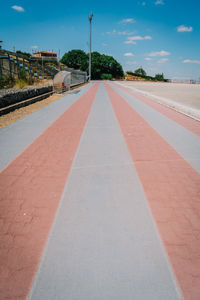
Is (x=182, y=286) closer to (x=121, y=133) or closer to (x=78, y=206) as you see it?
(x=78, y=206)

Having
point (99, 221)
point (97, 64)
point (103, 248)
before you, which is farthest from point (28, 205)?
point (97, 64)

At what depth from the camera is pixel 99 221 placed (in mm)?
2605

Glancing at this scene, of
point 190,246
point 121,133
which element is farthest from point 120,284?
point 121,133

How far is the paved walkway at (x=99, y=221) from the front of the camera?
1.86 meters

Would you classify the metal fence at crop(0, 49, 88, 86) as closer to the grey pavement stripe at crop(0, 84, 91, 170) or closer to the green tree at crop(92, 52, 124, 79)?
the grey pavement stripe at crop(0, 84, 91, 170)

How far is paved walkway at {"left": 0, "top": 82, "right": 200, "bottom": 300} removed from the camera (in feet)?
6.10

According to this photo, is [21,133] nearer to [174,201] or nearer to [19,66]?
[174,201]

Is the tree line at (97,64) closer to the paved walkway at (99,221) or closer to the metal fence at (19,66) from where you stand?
the metal fence at (19,66)

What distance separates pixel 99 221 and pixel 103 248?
435 mm

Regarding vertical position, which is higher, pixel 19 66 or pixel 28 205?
pixel 19 66

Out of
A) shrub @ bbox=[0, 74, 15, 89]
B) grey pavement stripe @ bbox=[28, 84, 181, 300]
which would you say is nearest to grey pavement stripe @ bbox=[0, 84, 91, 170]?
grey pavement stripe @ bbox=[28, 84, 181, 300]

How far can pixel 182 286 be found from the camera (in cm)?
183

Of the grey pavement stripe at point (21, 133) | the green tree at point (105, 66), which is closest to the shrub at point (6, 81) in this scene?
the grey pavement stripe at point (21, 133)

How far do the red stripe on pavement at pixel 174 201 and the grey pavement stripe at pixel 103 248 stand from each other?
5.2 inches
